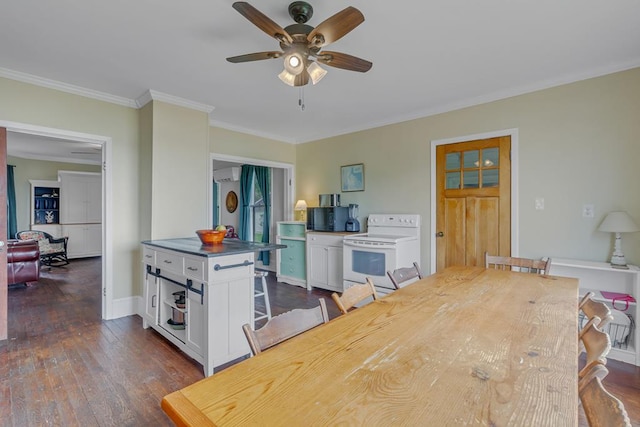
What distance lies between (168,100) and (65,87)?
93 cm

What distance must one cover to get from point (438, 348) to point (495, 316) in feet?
1.47

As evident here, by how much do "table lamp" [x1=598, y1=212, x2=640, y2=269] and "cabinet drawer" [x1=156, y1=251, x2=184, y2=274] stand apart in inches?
137

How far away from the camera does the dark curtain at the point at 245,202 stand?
20.8 ft

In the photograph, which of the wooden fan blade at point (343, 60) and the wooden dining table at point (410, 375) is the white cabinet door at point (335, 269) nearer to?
the wooden fan blade at point (343, 60)

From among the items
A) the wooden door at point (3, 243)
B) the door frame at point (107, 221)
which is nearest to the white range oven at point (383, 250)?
the door frame at point (107, 221)

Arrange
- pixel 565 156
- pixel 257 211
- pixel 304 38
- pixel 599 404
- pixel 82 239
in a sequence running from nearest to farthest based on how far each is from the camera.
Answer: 1. pixel 599 404
2. pixel 304 38
3. pixel 565 156
4. pixel 257 211
5. pixel 82 239

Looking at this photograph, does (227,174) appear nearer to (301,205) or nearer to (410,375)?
(301,205)

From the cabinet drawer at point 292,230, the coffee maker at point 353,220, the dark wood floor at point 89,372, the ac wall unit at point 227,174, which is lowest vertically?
the dark wood floor at point 89,372

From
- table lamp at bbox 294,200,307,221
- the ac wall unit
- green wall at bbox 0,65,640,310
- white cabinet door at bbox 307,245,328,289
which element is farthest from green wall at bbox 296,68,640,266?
the ac wall unit

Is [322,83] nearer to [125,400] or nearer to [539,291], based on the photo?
[539,291]

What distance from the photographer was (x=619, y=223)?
246cm

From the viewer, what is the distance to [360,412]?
68 centimetres

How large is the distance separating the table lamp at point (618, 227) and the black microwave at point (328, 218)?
2.75m

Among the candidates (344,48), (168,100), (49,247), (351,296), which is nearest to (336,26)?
(344,48)
